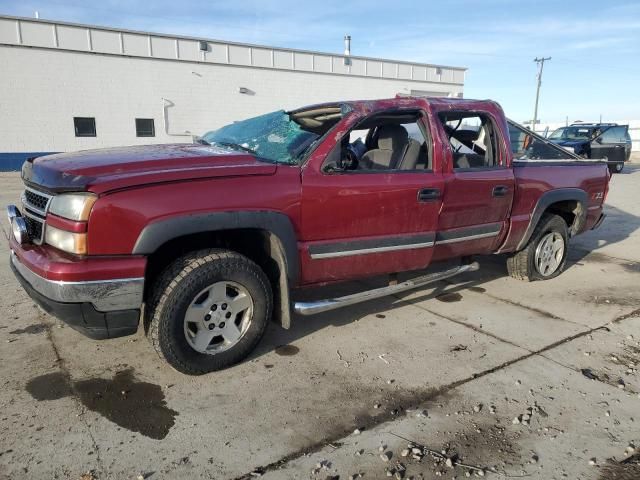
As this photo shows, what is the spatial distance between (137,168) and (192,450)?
5.31ft

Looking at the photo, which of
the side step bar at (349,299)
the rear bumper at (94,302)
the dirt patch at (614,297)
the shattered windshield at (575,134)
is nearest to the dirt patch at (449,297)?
the side step bar at (349,299)

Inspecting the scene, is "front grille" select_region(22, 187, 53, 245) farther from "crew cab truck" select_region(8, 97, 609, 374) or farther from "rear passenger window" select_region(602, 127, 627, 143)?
"rear passenger window" select_region(602, 127, 627, 143)

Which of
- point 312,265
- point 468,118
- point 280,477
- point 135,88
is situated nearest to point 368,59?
point 135,88

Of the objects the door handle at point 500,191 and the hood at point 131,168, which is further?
the door handle at point 500,191

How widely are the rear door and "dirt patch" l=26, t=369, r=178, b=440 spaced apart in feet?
8.10

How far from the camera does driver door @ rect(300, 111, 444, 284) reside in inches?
133

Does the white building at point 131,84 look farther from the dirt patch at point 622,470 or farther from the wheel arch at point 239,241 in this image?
the dirt patch at point 622,470

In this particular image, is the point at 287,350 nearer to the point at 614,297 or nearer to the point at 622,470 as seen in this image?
the point at 622,470

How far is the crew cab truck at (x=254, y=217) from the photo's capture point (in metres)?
2.75

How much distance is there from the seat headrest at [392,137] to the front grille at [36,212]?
2677 millimetres

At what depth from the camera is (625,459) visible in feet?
8.08

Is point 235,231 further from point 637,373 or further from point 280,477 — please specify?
point 637,373

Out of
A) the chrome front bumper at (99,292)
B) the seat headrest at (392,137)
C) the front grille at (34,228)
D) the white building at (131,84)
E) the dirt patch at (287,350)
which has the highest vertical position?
the white building at (131,84)

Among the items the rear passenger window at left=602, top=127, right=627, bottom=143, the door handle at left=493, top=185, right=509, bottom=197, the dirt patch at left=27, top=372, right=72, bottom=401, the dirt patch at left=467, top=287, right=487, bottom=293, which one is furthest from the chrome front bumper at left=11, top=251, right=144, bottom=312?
the rear passenger window at left=602, top=127, right=627, bottom=143
